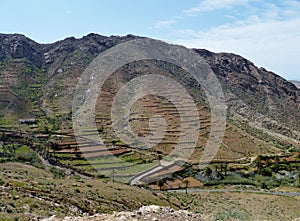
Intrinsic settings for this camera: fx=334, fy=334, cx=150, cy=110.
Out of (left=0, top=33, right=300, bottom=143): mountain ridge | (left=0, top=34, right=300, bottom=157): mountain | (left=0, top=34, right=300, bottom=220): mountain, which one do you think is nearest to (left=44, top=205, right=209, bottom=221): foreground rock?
(left=0, top=34, right=300, bottom=220): mountain

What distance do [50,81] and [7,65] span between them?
20.2m

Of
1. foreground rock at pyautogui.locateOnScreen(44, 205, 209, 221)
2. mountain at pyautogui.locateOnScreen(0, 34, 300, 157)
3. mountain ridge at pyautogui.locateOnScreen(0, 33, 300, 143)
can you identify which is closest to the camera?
foreground rock at pyautogui.locateOnScreen(44, 205, 209, 221)

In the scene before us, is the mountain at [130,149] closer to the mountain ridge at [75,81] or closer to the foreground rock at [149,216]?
the foreground rock at [149,216]

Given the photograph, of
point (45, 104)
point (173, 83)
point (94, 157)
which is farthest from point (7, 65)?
point (94, 157)

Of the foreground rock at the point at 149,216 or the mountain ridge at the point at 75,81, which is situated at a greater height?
the mountain ridge at the point at 75,81

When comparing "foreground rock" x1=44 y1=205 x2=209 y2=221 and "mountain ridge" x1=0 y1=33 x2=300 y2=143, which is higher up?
"mountain ridge" x1=0 y1=33 x2=300 y2=143

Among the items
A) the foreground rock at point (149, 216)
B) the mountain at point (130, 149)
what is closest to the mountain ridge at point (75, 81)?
the mountain at point (130, 149)

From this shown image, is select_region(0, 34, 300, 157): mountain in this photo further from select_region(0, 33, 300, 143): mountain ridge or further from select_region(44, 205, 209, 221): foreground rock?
select_region(44, 205, 209, 221): foreground rock

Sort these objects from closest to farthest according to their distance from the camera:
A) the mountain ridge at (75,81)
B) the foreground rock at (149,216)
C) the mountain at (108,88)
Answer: the foreground rock at (149,216) → the mountain at (108,88) → the mountain ridge at (75,81)

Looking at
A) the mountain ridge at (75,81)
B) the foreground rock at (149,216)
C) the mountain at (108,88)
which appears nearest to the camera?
the foreground rock at (149,216)

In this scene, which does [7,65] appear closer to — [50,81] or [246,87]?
[50,81]

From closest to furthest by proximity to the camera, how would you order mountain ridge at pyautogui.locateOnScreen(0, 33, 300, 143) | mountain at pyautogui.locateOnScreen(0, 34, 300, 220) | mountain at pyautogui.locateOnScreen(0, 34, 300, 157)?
mountain at pyautogui.locateOnScreen(0, 34, 300, 220) → mountain at pyautogui.locateOnScreen(0, 34, 300, 157) → mountain ridge at pyautogui.locateOnScreen(0, 33, 300, 143)

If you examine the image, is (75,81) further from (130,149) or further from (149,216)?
(149,216)

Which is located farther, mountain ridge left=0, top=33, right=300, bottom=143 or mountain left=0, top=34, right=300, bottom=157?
mountain ridge left=0, top=33, right=300, bottom=143
